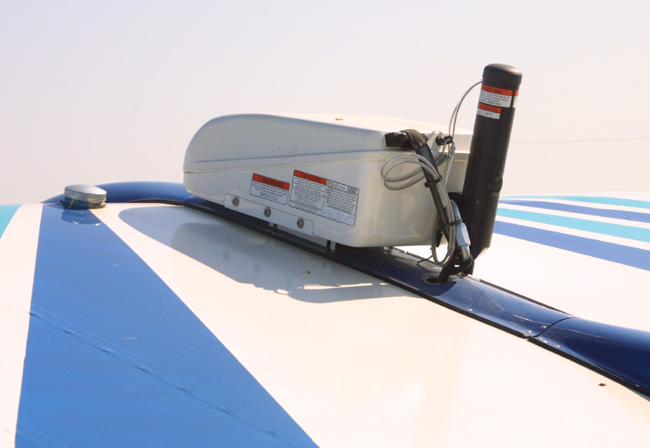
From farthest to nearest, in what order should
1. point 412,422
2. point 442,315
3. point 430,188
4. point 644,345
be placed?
point 430,188 < point 442,315 < point 644,345 < point 412,422

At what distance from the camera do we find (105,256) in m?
1.73

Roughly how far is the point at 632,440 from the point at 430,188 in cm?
77

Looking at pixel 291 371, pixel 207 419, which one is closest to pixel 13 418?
pixel 207 419

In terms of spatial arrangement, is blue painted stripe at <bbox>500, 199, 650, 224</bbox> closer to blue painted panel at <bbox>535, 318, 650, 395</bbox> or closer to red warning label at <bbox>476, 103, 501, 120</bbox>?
red warning label at <bbox>476, 103, 501, 120</bbox>

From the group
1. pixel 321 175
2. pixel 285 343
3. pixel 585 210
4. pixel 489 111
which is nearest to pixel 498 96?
pixel 489 111

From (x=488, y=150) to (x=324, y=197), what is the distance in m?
0.41

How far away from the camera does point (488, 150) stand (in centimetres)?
180

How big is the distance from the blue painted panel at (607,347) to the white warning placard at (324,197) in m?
0.53

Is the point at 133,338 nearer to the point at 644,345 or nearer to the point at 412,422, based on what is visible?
the point at 412,422

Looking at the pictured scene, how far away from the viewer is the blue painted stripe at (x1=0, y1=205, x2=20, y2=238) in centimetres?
191

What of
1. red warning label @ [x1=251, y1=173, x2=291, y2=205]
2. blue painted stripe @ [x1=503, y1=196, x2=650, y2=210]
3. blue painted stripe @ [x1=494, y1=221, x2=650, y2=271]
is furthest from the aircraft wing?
blue painted stripe @ [x1=503, y1=196, x2=650, y2=210]

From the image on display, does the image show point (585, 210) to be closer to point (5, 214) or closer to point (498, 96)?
point (498, 96)

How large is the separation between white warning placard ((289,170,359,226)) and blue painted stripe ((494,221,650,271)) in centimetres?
103

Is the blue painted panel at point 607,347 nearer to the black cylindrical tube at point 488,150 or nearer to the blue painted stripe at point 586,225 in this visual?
the black cylindrical tube at point 488,150
